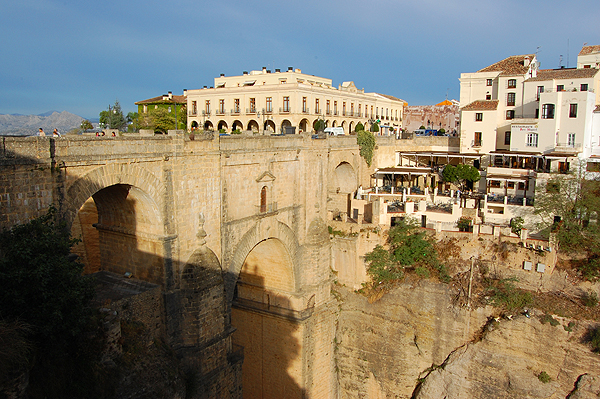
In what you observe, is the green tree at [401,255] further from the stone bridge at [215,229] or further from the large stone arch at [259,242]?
the large stone arch at [259,242]

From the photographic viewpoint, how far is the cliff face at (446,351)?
1845 centimetres

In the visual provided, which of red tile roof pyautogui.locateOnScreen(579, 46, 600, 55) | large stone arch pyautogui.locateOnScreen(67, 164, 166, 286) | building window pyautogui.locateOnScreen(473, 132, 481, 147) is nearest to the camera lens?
large stone arch pyautogui.locateOnScreen(67, 164, 166, 286)

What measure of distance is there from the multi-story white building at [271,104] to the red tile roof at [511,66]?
11349 millimetres

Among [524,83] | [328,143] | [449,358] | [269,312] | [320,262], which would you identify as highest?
[524,83]

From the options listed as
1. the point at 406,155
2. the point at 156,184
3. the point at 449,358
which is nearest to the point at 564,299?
the point at 449,358

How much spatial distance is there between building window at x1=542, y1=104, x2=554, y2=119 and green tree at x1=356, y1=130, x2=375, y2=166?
9799mm

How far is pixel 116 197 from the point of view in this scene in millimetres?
14141

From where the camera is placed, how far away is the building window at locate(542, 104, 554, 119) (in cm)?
2709

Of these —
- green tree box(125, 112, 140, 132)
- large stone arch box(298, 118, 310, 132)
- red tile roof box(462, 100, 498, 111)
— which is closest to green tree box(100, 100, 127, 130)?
green tree box(125, 112, 140, 132)

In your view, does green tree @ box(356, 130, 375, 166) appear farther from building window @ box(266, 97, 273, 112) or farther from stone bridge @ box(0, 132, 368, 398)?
building window @ box(266, 97, 273, 112)

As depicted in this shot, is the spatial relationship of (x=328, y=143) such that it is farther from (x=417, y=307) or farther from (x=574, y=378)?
(x=574, y=378)

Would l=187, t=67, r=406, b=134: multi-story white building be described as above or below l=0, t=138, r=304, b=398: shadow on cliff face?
above

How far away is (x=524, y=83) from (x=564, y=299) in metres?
16.0

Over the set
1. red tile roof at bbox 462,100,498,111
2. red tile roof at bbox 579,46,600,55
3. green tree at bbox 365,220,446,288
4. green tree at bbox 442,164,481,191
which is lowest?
green tree at bbox 365,220,446,288
